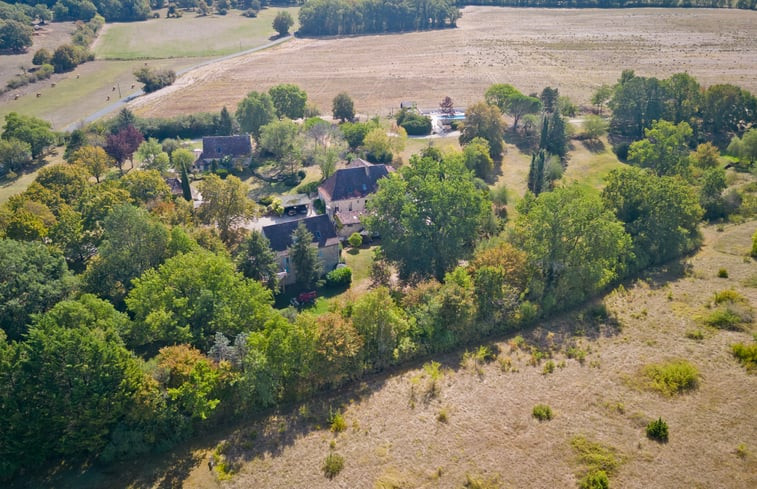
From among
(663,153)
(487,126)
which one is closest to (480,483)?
(663,153)

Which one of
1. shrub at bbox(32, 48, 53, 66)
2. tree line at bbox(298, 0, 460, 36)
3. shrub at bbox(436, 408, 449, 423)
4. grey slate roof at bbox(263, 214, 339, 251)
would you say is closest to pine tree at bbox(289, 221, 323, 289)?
grey slate roof at bbox(263, 214, 339, 251)

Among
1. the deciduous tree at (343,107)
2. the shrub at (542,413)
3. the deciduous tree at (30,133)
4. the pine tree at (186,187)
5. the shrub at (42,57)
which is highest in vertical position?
the shrub at (42,57)

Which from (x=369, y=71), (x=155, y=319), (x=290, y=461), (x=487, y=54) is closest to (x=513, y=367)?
(x=290, y=461)

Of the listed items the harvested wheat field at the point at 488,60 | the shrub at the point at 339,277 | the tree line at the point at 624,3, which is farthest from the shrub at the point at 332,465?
the tree line at the point at 624,3

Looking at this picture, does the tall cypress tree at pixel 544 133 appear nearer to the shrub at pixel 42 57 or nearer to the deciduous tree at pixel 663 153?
the deciduous tree at pixel 663 153

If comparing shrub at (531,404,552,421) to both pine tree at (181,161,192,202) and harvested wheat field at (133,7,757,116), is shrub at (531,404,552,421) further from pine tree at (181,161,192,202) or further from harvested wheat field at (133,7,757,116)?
harvested wheat field at (133,7,757,116)

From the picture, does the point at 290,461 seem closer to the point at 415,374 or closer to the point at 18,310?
the point at 415,374

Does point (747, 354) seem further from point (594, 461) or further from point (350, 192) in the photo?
point (350, 192)
